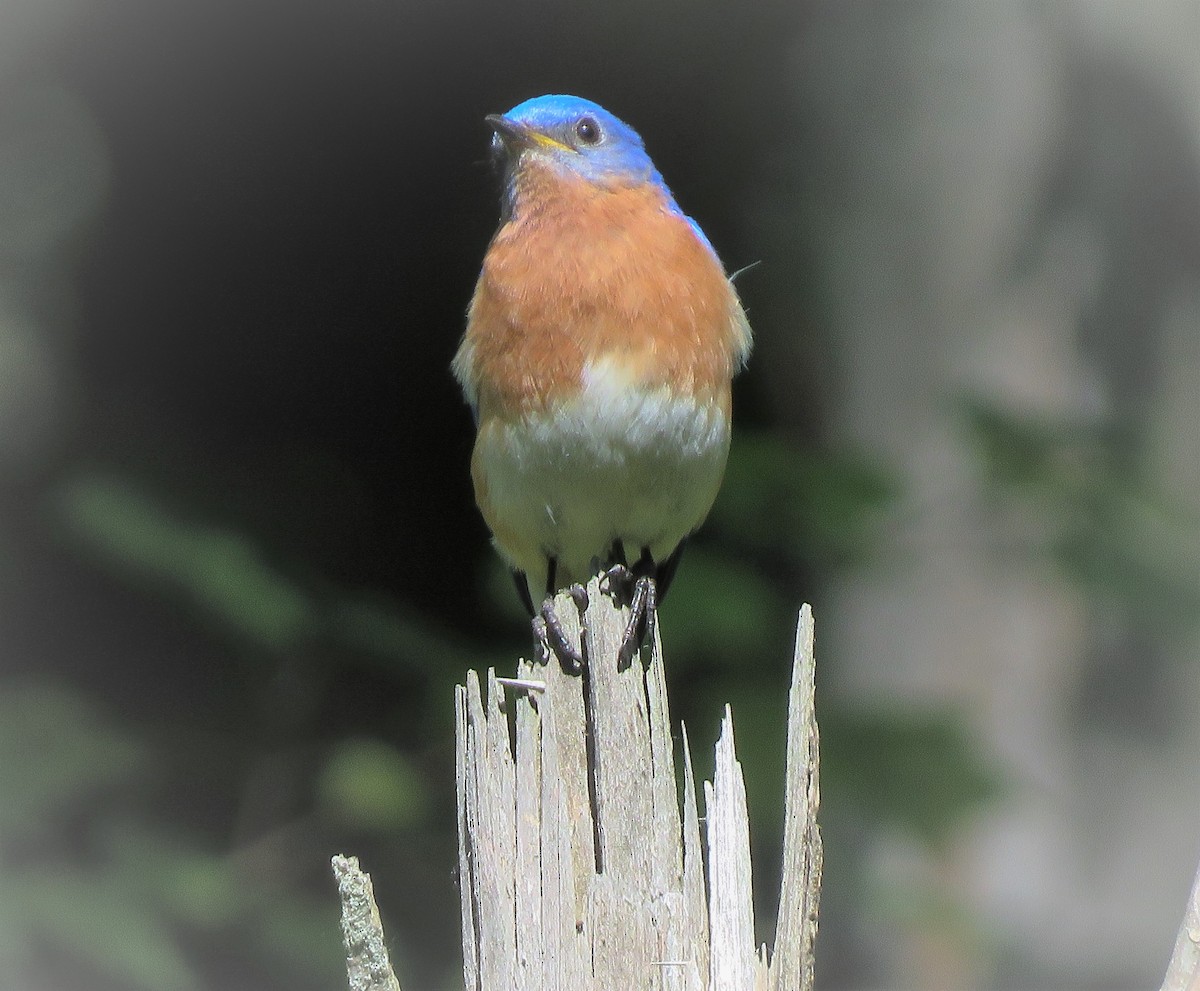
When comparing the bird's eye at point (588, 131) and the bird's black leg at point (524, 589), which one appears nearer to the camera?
the bird's eye at point (588, 131)

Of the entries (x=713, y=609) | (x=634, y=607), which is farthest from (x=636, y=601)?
(x=713, y=609)

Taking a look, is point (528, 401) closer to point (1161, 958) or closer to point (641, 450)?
point (641, 450)

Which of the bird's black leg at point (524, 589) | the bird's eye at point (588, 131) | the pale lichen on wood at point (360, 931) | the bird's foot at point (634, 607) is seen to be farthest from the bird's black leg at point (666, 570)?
the pale lichen on wood at point (360, 931)

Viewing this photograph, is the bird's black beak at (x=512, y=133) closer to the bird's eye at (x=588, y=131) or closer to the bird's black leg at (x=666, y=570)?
the bird's eye at (x=588, y=131)

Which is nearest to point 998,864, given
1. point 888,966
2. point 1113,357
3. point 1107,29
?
point 888,966

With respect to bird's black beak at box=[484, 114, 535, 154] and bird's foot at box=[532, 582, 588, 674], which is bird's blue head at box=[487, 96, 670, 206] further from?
bird's foot at box=[532, 582, 588, 674]

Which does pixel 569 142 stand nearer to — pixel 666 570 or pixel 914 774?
pixel 666 570

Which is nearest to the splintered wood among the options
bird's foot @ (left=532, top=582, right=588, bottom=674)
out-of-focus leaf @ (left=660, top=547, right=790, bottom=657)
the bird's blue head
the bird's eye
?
bird's foot @ (left=532, top=582, right=588, bottom=674)
